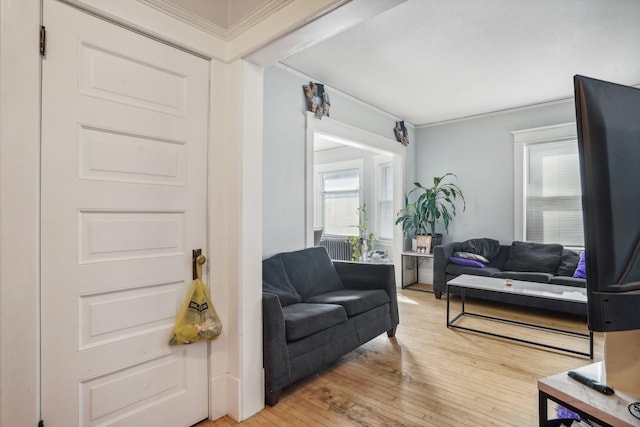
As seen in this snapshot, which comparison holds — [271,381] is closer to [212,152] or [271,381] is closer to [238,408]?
[238,408]

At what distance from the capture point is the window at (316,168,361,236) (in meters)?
6.26

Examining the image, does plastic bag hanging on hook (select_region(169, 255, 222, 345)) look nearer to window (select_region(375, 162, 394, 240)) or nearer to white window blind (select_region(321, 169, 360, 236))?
window (select_region(375, 162, 394, 240))

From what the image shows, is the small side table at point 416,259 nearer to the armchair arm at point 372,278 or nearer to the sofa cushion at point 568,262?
the sofa cushion at point 568,262

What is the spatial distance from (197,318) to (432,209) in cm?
390

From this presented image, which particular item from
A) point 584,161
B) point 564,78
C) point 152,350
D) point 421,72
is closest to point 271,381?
point 152,350

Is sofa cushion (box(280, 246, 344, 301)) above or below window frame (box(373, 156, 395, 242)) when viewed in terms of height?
below

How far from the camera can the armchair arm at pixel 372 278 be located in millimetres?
3033

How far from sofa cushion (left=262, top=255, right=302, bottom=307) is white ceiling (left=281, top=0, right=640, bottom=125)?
1857 millimetres

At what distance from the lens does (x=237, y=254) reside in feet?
6.22

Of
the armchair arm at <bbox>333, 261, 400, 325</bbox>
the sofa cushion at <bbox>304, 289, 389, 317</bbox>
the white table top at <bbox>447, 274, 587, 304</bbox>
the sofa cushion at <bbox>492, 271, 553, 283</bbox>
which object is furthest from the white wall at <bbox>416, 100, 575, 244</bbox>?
the sofa cushion at <bbox>304, 289, 389, 317</bbox>

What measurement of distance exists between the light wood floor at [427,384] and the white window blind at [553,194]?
145cm

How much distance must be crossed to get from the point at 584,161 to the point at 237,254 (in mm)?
1585

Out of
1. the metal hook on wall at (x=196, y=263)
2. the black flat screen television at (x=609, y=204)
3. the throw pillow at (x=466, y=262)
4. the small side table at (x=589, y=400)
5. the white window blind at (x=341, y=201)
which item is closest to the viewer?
the black flat screen television at (x=609, y=204)

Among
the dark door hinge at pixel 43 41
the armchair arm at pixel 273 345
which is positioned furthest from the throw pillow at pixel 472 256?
the dark door hinge at pixel 43 41
